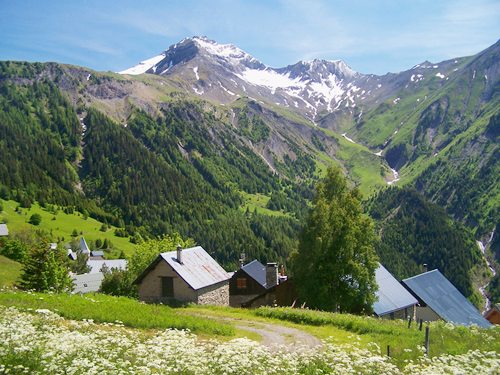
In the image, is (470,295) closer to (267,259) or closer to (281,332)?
(267,259)

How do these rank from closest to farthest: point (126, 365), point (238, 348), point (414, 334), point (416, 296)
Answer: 1. point (126, 365)
2. point (238, 348)
3. point (414, 334)
4. point (416, 296)

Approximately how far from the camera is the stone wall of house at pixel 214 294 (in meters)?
48.8

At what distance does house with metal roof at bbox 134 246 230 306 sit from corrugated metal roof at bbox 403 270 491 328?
972 inches

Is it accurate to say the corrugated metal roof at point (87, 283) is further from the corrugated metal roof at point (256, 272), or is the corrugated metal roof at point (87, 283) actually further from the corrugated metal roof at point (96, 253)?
the corrugated metal roof at point (96, 253)

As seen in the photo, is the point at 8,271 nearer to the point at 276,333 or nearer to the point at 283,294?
the point at 283,294

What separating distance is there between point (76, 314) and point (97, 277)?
75482mm

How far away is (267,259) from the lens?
174m

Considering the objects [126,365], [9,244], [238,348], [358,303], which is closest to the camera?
[126,365]

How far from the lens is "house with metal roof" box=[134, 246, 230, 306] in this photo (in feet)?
156

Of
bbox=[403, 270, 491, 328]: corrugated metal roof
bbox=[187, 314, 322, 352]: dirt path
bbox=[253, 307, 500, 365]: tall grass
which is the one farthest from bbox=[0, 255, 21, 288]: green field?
bbox=[403, 270, 491, 328]: corrugated metal roof

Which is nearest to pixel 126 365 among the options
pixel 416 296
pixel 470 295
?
pixel 416 296

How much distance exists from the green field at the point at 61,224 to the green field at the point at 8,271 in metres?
83.2

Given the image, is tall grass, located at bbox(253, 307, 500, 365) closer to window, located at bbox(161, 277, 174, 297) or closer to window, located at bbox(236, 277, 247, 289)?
window, located at bbox(161, 277, 174, 297)

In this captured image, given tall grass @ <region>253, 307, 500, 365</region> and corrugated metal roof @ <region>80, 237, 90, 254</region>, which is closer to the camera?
tall grass @ <region>253, 307, 500, 365</region>
